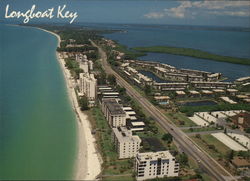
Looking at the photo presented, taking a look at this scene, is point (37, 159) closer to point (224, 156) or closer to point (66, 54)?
point (224, 156)

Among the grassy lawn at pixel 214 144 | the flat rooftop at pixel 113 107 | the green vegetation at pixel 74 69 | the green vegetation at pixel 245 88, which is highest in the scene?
the green vegetation at pixel 74 69

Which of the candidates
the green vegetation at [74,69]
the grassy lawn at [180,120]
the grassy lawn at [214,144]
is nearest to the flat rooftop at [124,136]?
the grassy lawn at [214,144]

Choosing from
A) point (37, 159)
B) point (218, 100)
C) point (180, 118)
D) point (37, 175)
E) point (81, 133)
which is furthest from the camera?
point (218, 100)

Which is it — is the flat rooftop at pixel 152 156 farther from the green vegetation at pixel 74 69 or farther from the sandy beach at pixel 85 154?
the green vegetation at pixel 74 69

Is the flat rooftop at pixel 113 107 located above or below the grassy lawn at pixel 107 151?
above

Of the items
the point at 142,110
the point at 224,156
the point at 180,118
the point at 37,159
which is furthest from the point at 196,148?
the point at 37,159

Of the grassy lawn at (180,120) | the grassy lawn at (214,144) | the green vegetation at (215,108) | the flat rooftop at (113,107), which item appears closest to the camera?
the grassy lawn at (214,144)

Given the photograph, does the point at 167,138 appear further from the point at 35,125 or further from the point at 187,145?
the point at 35,125

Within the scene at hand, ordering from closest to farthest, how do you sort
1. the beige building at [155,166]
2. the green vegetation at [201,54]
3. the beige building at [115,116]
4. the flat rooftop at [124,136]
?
the beige building at [155,166], the flat rooftop at [124,136], the beige building at [115,116], the green vegetation at [201,54]
